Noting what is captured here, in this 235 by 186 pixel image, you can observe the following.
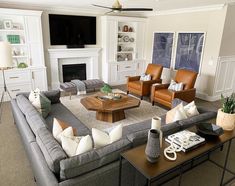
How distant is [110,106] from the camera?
4.12 m

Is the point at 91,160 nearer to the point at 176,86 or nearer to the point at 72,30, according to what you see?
the point at 176,86

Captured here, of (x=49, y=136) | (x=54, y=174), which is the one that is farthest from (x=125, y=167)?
(x=49, y=136)

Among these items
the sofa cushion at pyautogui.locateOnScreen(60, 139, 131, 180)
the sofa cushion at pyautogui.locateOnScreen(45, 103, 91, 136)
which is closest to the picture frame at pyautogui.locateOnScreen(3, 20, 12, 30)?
the sofa cushion at pyautogui.locateOnScreen(45, 103, 91, 136)

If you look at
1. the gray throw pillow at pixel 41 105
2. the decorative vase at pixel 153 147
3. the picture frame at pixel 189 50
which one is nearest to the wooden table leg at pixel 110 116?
the gray throw pillow at pixel 41 105

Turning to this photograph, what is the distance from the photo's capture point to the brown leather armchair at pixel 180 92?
4680 millimetres

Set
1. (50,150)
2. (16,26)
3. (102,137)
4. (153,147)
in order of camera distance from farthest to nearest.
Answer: (16,26) → (102,137) → (50,150) → (153,147)

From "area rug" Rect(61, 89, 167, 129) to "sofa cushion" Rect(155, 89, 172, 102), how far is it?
0.32 meters

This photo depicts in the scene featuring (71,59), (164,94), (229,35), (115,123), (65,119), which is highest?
(229,35)

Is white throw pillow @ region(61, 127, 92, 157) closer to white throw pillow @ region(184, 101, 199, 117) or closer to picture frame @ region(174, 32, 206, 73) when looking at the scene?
white throw pillow @ region(184, 101, 199, 117)

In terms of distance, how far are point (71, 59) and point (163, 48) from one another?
318cm

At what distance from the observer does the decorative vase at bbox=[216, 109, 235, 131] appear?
7.39 ft

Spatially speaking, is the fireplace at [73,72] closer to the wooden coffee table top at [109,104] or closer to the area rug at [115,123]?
the area rug at [115,123]

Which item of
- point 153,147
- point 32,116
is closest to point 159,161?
point 153,147

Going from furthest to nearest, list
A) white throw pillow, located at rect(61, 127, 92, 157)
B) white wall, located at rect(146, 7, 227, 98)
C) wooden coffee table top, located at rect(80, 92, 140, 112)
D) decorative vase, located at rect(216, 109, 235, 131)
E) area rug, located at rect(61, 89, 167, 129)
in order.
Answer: white wall, located at rect(146, 7, 227, 98) → area rug, located at rect(61, 89, 167, 129) → wooden coffee table top, located at rect(80, 92, 140, 112) → decorative vase, located at rect(216, 109, 235, 131) → white throw pillow, located at rect(61, 127, 92, 157)
